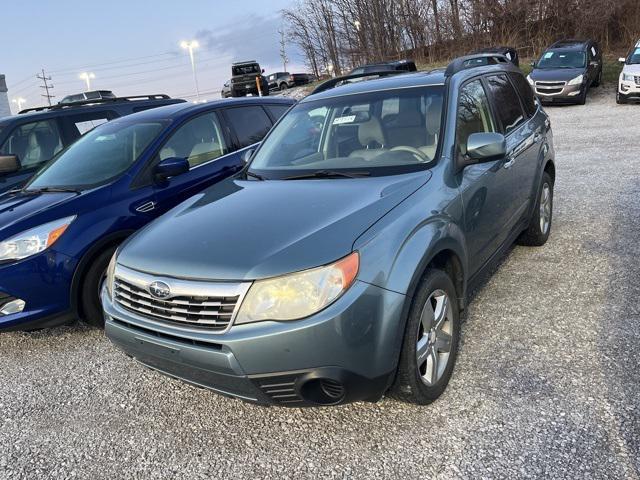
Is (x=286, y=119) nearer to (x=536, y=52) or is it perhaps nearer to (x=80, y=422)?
(x=80, y=422)

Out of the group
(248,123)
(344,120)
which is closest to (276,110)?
(248,123)

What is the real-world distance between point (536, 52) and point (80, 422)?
28.2m

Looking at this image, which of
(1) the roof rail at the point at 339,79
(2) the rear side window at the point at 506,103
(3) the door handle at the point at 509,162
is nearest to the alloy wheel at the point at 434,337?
(3) the door handle at the point at 509,162

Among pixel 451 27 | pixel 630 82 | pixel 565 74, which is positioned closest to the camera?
pixel 630 82

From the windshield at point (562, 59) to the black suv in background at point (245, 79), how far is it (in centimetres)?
1751

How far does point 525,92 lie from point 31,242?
4335 mm

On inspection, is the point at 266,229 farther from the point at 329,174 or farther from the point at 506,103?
the point at 506,103

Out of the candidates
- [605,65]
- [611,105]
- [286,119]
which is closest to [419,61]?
[605,65]

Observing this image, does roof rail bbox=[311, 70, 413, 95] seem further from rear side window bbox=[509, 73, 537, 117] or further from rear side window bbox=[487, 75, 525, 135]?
rear side window bbox=[509, 73, 537, 117]

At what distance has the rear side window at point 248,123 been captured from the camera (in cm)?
542

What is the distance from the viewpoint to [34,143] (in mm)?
6566

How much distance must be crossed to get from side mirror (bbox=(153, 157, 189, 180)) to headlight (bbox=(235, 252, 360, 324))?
2.44 m

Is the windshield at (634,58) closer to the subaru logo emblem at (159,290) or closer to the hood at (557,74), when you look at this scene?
the hood at (557,74)

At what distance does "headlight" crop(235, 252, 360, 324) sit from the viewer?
2225 mm
